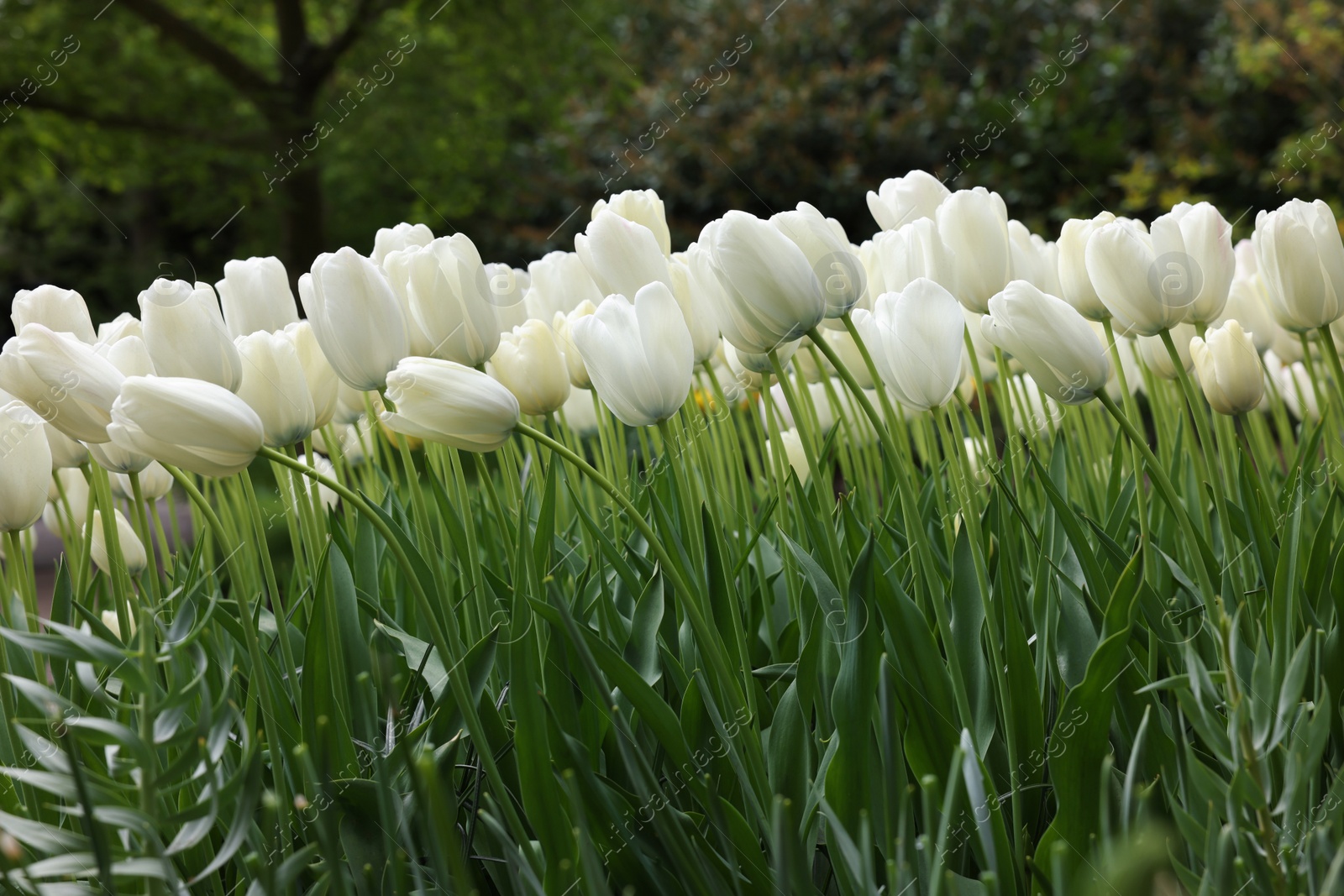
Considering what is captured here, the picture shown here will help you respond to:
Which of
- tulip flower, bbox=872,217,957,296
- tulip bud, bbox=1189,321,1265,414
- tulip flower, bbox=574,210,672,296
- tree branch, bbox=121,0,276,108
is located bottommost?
tulip bud, bbox=1189,321,1265,414

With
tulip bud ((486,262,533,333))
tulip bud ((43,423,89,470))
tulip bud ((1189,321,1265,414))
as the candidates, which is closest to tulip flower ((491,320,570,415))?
tulip bud ((486,262,533,333))

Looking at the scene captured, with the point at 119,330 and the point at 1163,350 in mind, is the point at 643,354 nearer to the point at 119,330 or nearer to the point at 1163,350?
the point at 119,330

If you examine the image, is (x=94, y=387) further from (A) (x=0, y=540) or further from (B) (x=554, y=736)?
(B) (x=554, y=736)

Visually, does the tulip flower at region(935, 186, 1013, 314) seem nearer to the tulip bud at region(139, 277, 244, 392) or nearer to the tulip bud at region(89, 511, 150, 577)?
the tulip bud at region(139, 277, 244, 392)

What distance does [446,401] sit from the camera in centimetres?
105

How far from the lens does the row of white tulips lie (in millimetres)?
1048

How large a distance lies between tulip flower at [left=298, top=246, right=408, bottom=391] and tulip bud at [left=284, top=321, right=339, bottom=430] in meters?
0.25

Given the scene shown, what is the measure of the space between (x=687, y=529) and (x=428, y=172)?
968 centimetres

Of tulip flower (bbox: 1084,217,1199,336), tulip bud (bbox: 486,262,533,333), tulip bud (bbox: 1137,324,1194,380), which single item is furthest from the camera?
tulip bud (bbox: 486,262,533,333)

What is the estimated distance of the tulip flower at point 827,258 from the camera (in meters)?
1.27

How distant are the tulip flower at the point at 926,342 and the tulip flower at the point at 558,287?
0.83m

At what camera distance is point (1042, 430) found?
2.16 metres

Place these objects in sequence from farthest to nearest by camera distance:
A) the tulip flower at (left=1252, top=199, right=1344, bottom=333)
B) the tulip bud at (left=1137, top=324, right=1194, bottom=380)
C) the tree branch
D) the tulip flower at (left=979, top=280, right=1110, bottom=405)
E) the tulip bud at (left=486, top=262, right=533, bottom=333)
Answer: the tree branch, the tulip bud at (left=486, top=262, right=533, bottom=333), the tulip bud at (left=1137, top=324, right=1194, bottom=380), the tulip flower at (left=1252, top=199, right=1344, bottom=333), the tulip flower at (left=979, top=280, right=1110, bottom=405)

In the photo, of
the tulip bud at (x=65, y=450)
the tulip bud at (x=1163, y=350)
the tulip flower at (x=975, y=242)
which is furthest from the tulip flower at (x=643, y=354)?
the tulip bud at (x=1163, y=350)
